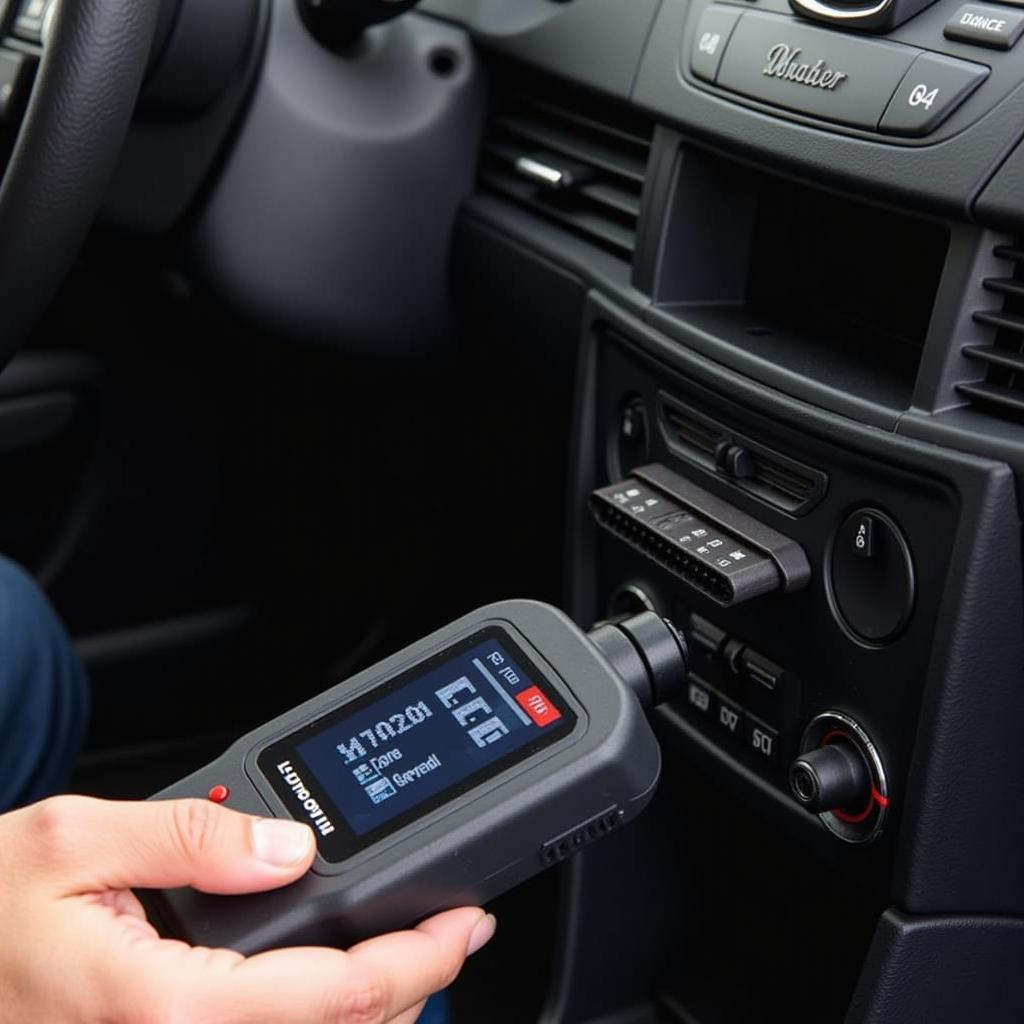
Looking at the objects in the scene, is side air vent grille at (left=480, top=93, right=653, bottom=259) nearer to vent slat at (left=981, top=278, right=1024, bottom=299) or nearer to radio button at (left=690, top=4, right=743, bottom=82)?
radio button at (left=690, top=4, right=743, bottom=82)

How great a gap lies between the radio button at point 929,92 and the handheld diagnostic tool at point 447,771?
0.26 m

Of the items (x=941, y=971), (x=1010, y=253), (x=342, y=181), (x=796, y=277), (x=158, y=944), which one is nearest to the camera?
(x=158, y=944)

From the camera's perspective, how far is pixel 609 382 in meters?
0.97

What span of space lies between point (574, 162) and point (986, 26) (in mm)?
390

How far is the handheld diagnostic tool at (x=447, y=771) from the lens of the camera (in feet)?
2.12

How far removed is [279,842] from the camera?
2.06 feet

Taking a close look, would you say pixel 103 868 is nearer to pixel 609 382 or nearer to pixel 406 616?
pixel 609 382

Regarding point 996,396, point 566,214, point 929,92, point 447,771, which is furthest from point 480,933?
point 566,214

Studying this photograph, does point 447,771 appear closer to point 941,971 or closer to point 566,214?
point 941,971

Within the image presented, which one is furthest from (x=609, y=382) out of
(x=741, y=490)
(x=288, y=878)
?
(x=288, y=878)

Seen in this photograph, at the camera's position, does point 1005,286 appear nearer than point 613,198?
Yes

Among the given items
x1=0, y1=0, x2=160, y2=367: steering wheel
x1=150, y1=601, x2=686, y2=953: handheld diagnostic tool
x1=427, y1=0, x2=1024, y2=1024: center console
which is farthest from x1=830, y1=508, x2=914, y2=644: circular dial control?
x1=0, y1=0, x2=160, y2=367: steering wheel

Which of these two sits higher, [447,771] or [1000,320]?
[1000,320]

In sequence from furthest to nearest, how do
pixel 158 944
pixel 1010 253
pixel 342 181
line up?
pixel 342 181 < pixel 1010 253 < pixel 158 944
